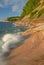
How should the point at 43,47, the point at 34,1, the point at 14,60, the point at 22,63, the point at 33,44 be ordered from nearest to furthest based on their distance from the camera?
the point at 22,63
the point at 14,60
the point at 43,47
the point at 33,44
the point at 34,1

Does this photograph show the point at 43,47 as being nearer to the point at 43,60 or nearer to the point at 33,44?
the point at 33,44

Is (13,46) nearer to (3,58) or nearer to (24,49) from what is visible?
(24,49)

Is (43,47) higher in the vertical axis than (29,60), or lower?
higher

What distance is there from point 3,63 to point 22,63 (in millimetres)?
1756

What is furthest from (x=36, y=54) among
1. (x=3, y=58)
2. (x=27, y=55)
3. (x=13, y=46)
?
(x=13, y=46)

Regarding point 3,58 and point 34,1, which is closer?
point 3,58

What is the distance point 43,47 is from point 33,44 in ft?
6.96

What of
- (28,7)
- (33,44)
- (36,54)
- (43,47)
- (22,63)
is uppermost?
(28,7)

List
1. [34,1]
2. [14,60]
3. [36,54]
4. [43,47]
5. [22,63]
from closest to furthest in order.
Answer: [22,63] → [14,60] → [36,54] → [43,47] → [34,1]

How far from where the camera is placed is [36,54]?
1611 centimetres

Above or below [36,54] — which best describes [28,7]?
above

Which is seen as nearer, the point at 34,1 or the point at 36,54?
the point at 36,54

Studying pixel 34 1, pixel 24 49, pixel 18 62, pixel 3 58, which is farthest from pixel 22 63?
pixel 34 1

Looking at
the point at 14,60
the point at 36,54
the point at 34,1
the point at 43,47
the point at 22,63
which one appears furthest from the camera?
the point at 34,1
